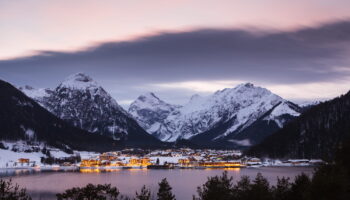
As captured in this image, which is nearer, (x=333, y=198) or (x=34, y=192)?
(x=333, y=198)

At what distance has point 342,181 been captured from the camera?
56.7 metres

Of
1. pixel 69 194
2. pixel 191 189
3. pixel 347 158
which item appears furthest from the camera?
pixel 191 189

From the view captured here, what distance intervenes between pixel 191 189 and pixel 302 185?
9023cm

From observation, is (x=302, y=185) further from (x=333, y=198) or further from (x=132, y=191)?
(x=132, y=191)

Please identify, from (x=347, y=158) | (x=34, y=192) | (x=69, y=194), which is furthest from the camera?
(x=34, y=192)

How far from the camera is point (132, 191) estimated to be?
154 meters

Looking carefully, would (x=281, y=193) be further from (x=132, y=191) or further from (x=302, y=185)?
(x=132, y=191)

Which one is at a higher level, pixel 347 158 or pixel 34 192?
pixel 347 158

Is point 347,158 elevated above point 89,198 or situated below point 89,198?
above

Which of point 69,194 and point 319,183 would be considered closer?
point 319,183

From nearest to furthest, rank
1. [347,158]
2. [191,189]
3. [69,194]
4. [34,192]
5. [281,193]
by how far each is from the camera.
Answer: [69,194] → [281,193] → [347,158] → [34,192] → [191,189]

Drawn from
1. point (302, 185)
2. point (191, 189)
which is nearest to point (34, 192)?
point (191, 189)

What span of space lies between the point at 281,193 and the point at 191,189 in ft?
280

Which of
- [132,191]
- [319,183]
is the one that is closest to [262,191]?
[319,183]
